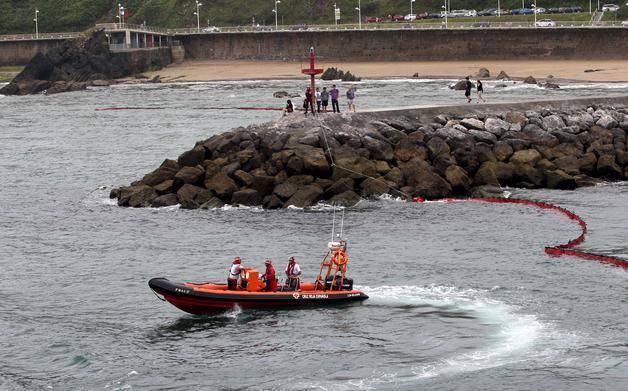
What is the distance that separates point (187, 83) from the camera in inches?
4739

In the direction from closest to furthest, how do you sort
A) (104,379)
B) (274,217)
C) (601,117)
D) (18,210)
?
(104,379) → (274,217) → (18,210) → (601,117)

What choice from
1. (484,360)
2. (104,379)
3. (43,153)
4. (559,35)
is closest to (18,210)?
(43,153)

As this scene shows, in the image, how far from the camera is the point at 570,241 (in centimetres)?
4216

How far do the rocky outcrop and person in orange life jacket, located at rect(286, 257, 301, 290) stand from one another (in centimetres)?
9040

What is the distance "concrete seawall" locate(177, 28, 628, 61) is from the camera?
11900 centimetres

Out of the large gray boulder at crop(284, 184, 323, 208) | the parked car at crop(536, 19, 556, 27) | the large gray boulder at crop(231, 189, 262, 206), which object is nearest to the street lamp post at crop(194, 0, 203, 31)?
the parked car at crop(536, 19, 556, 27)

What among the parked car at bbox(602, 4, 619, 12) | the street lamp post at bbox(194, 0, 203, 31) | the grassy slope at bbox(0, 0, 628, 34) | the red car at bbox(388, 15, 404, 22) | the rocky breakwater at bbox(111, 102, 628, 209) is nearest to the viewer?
the rocky breakwater at bbox(111, 102, 628, 209)

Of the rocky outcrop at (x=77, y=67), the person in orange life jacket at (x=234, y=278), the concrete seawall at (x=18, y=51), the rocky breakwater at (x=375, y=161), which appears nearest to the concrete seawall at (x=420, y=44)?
the rocky outcrop at (x=77, y=67)

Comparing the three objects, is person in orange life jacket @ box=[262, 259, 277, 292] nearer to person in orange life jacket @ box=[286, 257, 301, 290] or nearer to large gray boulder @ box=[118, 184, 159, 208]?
person in orange life jacket @ box=[286, 257, 301, 290]

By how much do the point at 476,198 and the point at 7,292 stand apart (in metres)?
21.0

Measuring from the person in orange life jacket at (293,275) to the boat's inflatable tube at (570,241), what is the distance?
10.3 meters

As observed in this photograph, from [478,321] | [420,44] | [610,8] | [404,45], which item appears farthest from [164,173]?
[610,8]

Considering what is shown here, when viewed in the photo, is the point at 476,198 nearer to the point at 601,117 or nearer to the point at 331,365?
the point at 601,117

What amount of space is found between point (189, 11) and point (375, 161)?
394ft
